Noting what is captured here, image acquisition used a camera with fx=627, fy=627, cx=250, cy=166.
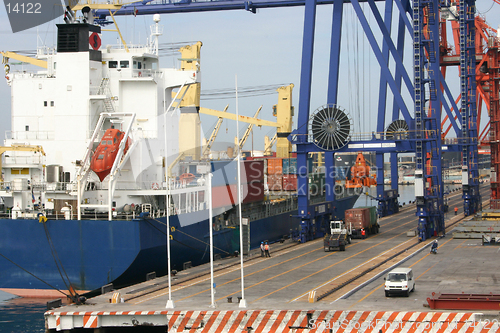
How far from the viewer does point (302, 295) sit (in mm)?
25125

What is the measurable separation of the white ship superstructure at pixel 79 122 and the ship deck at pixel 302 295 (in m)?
6.33

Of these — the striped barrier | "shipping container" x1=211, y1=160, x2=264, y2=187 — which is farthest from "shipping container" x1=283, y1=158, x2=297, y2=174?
the striped barrier

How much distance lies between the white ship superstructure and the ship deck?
6327 millimetres

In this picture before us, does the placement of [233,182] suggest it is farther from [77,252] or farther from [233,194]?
[77,252]

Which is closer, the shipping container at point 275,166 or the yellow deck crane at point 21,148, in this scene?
Answer: the yellow deck crane at point 21,148

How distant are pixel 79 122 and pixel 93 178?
3199 mm

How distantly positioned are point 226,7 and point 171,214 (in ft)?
111

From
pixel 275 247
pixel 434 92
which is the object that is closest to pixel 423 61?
pixel 434 92

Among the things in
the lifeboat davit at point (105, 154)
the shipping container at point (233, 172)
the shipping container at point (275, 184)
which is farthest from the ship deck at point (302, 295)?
the shipping container at point (275, 184)

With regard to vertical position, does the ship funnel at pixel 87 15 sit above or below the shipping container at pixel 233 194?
above

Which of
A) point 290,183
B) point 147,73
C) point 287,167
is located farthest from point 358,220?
Answer: point 287,167

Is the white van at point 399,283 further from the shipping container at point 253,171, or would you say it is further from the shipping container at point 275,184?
the shipping container at point 275,184

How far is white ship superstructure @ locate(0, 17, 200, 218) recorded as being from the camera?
32.6m

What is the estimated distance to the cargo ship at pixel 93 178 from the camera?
2973 centimetres
